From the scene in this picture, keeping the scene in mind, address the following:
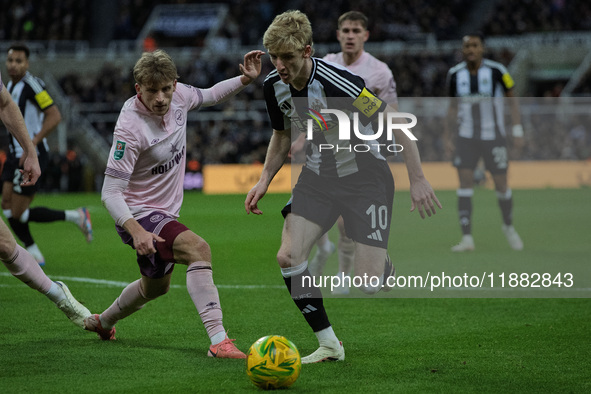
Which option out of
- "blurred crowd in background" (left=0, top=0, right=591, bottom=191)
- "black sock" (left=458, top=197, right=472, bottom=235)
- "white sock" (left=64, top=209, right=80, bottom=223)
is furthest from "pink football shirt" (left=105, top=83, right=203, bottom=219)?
"blurred crowd in background" (left=0, top=0, right=591, bottom=191)

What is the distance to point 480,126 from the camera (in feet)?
33.7

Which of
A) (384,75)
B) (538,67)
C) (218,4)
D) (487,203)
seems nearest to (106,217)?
(487,203)

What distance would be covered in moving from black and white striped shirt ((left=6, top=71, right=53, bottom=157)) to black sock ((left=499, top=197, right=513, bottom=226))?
17.6ft

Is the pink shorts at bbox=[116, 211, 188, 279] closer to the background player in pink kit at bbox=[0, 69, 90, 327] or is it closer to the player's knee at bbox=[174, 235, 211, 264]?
the player's knee at bbox=[174, 235, 211, 264]

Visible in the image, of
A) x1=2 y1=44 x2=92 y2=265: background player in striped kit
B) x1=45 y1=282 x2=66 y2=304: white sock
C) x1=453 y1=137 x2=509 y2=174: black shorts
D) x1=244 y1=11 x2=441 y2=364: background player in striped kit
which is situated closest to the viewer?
x1=244 y1=11 x2=441 y2=364: background player in striped kit

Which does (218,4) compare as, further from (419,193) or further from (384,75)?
(419,193)

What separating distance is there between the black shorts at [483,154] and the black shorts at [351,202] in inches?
205

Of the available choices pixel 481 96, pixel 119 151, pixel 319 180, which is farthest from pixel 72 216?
pixel 319 180

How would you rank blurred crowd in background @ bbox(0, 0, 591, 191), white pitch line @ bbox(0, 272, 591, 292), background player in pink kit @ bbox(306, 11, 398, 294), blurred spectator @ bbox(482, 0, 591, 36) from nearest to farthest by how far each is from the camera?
white pitch line @ bbox(0, 272, 591, 292) → background player in pink kit @ bbox(306, 11, 398, 294) → blurred crowd in background @ bbox(0, 0, 591, 191) → blurred spectator @ bbox(482, 0, 591, 36)

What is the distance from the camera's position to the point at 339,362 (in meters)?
4.90

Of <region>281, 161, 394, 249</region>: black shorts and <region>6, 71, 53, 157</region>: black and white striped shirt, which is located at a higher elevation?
<region>6, 71, 53, 157</region>: black and white striped shirt

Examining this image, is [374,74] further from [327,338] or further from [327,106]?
[327,338]

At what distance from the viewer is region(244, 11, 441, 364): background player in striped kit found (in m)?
4.87

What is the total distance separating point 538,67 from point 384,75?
22.8 meters
